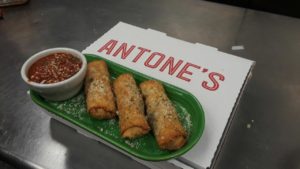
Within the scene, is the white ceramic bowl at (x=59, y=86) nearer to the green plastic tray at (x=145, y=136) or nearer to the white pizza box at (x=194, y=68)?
the green plastic tray at (x=145, y=136)

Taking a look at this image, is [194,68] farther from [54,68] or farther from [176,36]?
[54,68]

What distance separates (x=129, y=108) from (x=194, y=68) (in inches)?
11.4

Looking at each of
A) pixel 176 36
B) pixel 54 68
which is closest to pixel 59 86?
pixel 54 68

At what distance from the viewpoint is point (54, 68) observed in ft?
2.37

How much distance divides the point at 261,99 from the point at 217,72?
0.15m

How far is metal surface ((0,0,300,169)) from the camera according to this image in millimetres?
704

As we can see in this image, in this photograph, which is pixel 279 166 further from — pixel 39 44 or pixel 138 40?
pixel 39 44

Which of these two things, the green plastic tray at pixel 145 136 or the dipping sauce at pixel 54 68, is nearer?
the green plastic tray at pixel 145 136

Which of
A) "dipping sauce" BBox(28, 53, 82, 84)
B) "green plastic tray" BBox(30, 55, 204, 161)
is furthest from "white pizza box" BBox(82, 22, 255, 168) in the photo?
"dipping sauce" BBox(28, 53, 82, 84)

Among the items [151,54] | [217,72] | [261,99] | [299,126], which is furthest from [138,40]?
[299,126]

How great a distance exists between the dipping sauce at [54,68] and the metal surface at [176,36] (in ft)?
0.45

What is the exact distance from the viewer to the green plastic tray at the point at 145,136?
600 millimetres

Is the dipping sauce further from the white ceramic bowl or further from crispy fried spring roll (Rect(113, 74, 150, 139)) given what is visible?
crispy fried spring roll (Rect(113, 74, 150, 139))

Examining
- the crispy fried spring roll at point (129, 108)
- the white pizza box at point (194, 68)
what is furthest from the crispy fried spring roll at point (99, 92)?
the white pizza box at point (194, 68)
